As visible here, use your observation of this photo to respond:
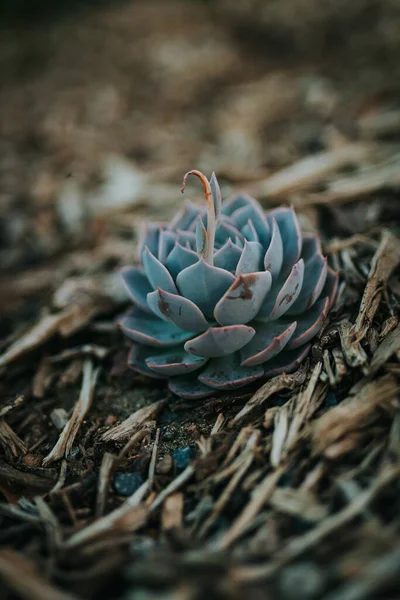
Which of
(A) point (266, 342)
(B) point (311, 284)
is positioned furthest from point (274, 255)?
(A) point (266, 342)

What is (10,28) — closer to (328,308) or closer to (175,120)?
(175,120)

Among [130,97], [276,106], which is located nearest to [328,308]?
[276,106]

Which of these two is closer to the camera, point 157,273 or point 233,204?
point 157,273

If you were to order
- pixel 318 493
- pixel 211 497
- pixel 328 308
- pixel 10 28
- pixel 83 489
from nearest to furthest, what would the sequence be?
pixel 318 493 < pixel 211 497 < pixel 83 489 < pixel 328 308 < pixel 10 28

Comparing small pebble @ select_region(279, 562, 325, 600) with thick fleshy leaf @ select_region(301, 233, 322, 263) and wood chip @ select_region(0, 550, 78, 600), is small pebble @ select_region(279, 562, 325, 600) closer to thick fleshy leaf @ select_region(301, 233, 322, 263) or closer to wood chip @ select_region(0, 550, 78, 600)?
Answer: wood chip @ select_region(0, 550, 78, 600)

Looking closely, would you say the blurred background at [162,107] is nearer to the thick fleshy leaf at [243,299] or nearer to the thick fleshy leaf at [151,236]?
the thick fleshy leaf at [151,236]

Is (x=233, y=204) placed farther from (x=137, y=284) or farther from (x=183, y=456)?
(x=183, y=456)
